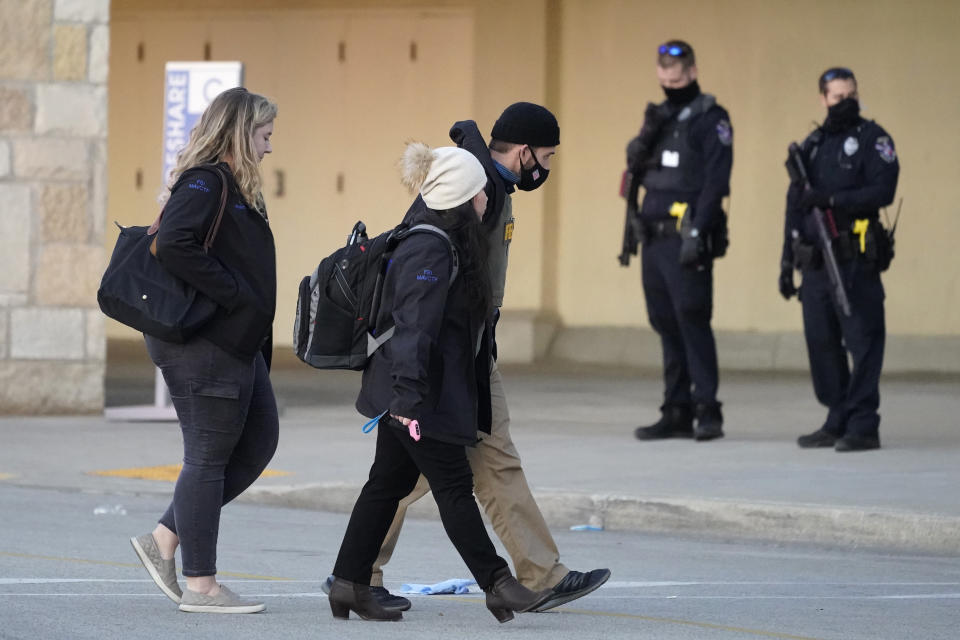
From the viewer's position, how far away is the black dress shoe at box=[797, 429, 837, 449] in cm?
1075

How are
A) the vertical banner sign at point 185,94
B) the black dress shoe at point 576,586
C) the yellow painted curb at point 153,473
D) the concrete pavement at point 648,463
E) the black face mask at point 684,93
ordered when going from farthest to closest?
the vertical banner sign at point 185,94 < the black face mask at point 684,93 < the yellow painted curb at point 153,473 < the concrete pavement at point 648,463 < the black dress shoe at point 576,586

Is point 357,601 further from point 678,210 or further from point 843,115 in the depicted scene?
point 843,115

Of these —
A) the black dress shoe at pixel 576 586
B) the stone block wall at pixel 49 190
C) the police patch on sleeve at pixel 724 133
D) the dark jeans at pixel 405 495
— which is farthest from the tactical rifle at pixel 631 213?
the dark jeans at pixel 405 495

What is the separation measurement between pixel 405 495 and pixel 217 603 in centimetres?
72

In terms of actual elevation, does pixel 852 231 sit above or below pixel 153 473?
above

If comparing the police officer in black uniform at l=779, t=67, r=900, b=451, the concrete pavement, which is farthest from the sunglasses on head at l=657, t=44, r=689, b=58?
the concrete pavement

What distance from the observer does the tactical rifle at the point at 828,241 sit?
33.8ft

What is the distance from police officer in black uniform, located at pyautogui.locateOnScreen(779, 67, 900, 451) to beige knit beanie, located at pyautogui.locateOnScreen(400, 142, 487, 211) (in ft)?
16.3

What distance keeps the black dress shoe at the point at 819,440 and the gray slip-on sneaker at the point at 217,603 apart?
542cm

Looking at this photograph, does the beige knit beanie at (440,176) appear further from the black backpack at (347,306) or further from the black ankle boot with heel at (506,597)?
the black ankle boot with heel at (506,597)

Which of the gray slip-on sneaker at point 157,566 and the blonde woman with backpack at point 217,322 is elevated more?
the blonde woman with backpack at point 217,322

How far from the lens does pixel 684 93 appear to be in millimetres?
10820

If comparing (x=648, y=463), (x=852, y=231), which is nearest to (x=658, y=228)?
(x=852, y=231)

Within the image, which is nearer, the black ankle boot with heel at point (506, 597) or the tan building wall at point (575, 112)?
the black ankle boot with heel at point (506, 597)
